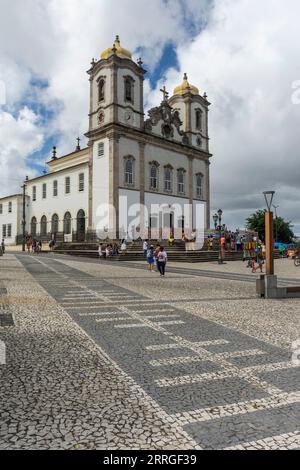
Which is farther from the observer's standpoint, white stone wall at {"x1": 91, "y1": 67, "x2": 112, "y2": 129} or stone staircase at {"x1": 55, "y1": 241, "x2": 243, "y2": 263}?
white stone wall at {"x1": 91, "y1": 67, "x2": 112, "y2": 129}

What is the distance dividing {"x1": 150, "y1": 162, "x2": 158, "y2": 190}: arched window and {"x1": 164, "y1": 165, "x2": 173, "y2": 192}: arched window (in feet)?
5.48

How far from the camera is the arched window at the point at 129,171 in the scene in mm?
38375

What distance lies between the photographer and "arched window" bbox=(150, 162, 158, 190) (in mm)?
41281

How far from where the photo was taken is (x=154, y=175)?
41.7 metres

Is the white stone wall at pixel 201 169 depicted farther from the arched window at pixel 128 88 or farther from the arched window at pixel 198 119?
the arched window at pixel 128 88

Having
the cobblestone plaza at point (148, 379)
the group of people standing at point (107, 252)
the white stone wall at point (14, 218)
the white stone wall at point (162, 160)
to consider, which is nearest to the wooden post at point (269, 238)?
the cobblestone plaza at point (148, 379)

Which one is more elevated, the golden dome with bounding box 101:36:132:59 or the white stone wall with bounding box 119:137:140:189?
the golden dome with bounding box 101:36:132:59

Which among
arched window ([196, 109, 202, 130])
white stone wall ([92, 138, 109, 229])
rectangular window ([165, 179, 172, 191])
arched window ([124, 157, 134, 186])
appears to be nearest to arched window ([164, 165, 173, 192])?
rectangular window ([165, 179, 172, 191])

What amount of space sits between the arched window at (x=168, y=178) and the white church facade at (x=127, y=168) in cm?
12

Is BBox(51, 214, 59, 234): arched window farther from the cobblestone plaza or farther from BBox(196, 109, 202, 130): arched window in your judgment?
the cobblestone plaza

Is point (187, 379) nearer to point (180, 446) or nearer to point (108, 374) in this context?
point (108, 374)

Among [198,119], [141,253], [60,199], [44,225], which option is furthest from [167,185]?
[44,225]

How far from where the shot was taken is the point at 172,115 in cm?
4506
